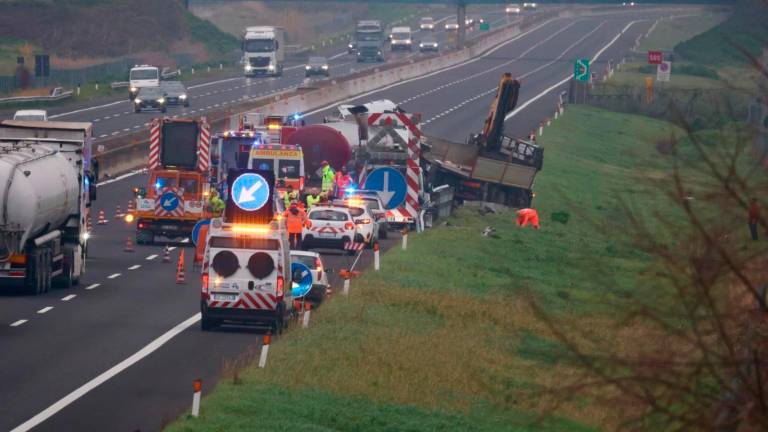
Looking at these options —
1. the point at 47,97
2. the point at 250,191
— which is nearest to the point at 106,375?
the point at 250,191

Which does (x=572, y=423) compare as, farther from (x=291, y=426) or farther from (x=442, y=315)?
(x=442, y=315)

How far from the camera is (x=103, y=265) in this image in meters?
38.6

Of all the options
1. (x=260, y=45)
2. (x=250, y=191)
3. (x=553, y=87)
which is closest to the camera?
(x=250, y=191)

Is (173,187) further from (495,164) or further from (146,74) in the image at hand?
(146,74)

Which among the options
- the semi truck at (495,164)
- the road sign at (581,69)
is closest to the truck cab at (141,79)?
the road sign at (581,69)

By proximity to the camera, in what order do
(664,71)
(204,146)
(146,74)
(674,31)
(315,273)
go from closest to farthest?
(315,273), (204,146), (664,71), (146,74), (674,31)

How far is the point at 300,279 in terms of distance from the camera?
2817 centimetres

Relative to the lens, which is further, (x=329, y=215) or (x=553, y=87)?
(x=553, y=87)

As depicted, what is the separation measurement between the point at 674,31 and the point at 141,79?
82045mm

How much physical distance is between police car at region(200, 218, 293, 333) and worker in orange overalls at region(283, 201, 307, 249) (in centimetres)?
1422

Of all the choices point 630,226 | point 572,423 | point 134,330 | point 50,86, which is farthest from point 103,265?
point 50,86

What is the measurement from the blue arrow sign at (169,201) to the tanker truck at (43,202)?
467 cm

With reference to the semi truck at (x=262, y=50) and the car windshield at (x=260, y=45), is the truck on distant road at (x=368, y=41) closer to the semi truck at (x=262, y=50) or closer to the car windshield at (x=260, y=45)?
the semi truck at (x=262, y=50)

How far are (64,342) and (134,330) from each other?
193cm
